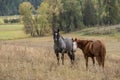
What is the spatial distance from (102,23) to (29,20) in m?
20.3

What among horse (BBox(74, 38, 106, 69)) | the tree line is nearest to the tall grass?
the tree line

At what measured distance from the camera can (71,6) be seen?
86562 millimetres

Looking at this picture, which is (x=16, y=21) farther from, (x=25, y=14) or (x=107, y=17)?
(x=107, y=17)

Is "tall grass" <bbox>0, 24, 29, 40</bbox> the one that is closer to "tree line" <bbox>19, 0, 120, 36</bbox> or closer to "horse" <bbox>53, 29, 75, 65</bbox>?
"tree line" <bbox>19, 0, 120, 36</bbox>

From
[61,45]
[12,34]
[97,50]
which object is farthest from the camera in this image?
[12,34]

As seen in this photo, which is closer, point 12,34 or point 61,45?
point 61,45

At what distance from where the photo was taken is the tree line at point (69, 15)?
8294 cm

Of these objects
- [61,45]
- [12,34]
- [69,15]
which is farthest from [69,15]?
[61,45]

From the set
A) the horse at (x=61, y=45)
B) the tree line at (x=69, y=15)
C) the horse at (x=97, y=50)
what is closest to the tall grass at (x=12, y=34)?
the tree line at (x=69, y=15)

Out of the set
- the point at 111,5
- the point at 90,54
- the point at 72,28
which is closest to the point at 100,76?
the point at 90,54

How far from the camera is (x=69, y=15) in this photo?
87.2m

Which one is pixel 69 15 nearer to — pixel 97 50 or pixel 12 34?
pixel 12 34

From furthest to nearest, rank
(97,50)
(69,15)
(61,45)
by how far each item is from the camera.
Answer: (69,15), (61,45), (97,50)

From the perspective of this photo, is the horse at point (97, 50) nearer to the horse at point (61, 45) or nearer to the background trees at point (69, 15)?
the horse at point (61, 45)
